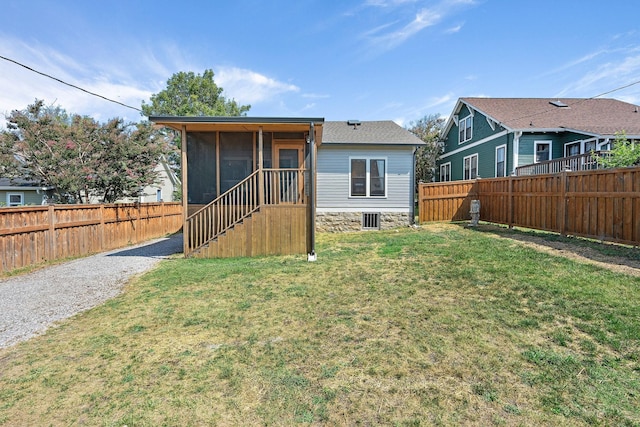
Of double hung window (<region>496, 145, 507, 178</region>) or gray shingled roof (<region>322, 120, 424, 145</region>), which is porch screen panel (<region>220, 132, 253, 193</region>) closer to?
gray shingled roof (<region>322, 120, 424, 145</region>)

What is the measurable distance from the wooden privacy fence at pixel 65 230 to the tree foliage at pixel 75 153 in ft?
A: 5.51

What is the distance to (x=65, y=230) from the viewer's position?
7.54 metres

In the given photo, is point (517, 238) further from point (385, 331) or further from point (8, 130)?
point (8, 130)

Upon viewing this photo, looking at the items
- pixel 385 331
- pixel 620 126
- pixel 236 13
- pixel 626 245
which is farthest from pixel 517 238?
pixel 236 13

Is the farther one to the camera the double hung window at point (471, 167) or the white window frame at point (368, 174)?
the double hung window at point (471, 167)

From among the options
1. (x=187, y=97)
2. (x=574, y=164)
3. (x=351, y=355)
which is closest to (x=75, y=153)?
(x=351, y=355)

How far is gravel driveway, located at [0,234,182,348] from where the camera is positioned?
380cm

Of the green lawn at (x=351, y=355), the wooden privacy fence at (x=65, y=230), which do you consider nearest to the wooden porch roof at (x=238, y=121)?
the wooden privacy fence at (x=65, y=230)

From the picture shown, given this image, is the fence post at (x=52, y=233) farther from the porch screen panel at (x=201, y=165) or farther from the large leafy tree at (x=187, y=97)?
the large leafy tree at (x=187, y=97)

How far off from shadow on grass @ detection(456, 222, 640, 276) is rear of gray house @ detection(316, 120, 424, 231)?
412cm

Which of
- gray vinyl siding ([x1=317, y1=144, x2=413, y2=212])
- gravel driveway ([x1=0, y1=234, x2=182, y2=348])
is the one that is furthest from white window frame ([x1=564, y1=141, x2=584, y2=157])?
gravel driveway ([x1=0, y1=234, x2=182, y2=348])

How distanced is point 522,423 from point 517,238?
6833mm

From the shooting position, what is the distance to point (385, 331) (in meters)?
3.24

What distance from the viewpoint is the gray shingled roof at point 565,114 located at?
13406 mm
